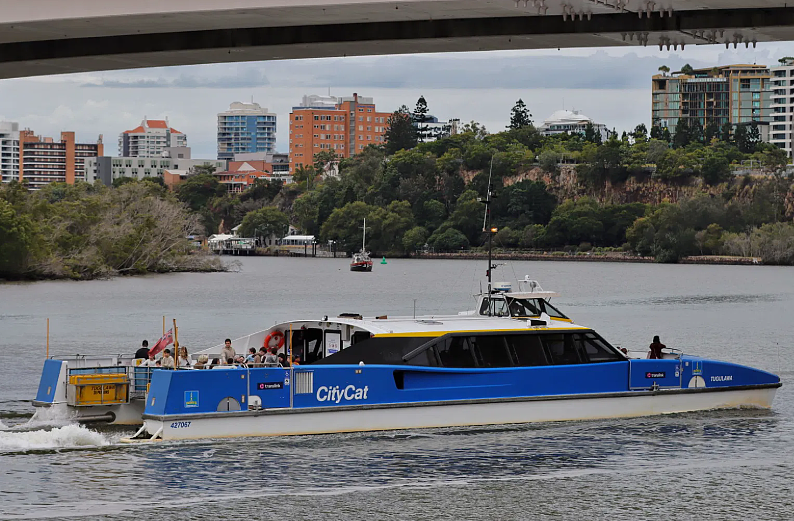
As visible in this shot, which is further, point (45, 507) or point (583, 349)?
point (583, 349)

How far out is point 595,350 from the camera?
73.4 feet

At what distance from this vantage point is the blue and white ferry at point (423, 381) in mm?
19188

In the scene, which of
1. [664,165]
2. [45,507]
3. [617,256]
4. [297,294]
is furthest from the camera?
[664,165]

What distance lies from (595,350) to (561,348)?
0.71 meters

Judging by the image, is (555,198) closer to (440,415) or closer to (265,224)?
(265,224)

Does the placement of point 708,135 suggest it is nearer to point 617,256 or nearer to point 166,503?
point 617,256

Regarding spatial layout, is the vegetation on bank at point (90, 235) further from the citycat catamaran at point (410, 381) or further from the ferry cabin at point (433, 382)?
the ferry cabin at point (433, 382)

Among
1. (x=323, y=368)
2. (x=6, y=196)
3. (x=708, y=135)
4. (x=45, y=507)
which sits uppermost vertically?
(x=708, y=135)

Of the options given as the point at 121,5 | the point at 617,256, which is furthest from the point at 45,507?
the point at 617,256

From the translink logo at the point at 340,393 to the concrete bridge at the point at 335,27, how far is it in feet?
20.6

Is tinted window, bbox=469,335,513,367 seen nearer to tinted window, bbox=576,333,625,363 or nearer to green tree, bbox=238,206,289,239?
tinted window, bbox=576,333,625,363

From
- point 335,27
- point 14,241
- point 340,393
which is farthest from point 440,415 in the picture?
point 14,241

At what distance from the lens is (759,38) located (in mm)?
22656

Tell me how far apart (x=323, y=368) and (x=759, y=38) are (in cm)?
1051
